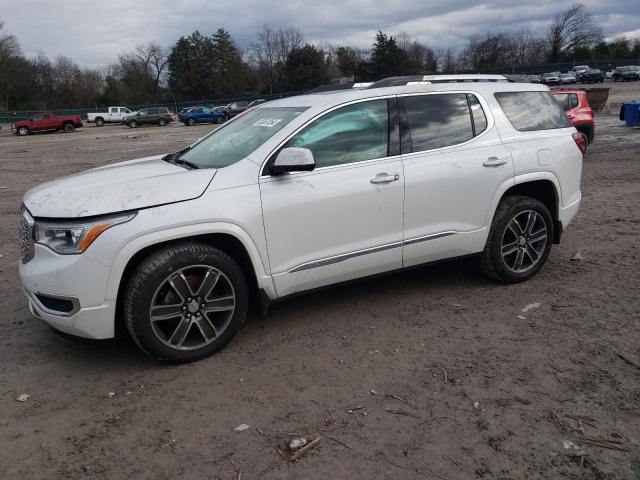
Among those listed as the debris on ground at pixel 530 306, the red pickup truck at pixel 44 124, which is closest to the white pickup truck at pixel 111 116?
the red pickup truck at pixel 44 124

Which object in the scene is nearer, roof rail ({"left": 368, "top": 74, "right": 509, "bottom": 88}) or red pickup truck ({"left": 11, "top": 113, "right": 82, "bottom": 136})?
roof rail ({"left": 368, "top": 74, "right": 509, "bottom": 88})

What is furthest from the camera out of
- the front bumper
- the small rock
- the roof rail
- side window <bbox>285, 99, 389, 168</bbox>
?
the roof rail

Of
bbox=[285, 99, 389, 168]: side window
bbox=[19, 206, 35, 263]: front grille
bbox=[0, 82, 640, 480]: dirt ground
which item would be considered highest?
bbox=[285, 99, 389, 168]: side window

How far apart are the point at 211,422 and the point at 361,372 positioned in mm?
1012

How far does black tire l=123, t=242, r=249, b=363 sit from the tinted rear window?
2867mm

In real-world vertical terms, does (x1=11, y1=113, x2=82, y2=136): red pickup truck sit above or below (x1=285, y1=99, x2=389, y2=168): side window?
below

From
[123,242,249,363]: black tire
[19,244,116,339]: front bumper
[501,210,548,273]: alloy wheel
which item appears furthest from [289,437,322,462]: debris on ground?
[501,210,548,273]: alloy wheel

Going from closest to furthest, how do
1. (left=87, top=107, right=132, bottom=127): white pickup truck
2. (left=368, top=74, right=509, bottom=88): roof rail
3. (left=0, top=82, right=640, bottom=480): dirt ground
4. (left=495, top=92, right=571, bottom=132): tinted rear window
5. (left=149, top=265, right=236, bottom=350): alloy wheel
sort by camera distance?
(left=0, top=82, right=640, bottom=480): dirt ground
(left=149, top=265, right=236, bottom=350): alloy wheel
(left=368, top=74, right=509, bottom=88): roof rail
(left=495, top=92, right=571, bottom=132): tinted rear window
(left=87, top=107, right=132, bottom=127): white pickup truck

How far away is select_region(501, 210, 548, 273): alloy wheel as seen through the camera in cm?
489

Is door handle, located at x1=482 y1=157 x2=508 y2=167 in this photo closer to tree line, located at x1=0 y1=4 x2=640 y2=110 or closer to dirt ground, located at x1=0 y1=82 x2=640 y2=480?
dirt ground, located at x1=0 y1=82 x2=640 y2=480

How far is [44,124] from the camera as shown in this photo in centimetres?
3984

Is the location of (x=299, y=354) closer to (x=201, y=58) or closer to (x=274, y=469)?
(x=274, y=469)

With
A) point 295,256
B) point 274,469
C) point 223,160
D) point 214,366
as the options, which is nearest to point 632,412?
point 274,469

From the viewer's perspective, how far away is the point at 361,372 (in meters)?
A: 3.55
